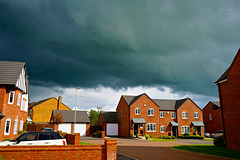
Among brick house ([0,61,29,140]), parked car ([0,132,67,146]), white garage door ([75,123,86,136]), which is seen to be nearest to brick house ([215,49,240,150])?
parked car ([0,132,67,146])

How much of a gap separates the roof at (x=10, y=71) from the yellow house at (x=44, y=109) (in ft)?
100

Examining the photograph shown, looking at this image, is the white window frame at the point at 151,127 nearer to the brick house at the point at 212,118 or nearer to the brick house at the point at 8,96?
the brick house at the point at 212,118

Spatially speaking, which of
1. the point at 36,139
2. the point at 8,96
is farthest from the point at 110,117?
the point at 36,139

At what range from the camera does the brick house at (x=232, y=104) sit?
18.4 metres

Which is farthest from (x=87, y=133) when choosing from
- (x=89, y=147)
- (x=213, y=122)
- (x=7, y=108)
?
(x=89, y=147)

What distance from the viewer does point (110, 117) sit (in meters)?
45.3

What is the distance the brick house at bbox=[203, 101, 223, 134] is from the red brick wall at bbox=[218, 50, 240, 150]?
95.4 ft

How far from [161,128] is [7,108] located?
105 ft

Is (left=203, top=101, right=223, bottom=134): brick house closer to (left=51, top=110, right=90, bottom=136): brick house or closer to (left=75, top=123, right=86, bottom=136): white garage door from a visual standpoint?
(left=51, top=110, right=90, bottom=136): brick house

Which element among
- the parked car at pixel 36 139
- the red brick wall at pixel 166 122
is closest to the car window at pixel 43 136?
the parked car at pixel 36 139

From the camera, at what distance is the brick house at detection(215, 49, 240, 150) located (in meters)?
18.4

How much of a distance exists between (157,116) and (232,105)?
77.5 feet

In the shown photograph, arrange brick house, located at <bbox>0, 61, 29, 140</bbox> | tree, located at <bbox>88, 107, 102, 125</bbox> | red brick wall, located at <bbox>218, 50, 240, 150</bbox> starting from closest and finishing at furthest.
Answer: red brick wall, located at <bbox>218, 50, 240, 150</bbox>
brick house, located at <bbox>0, 61, 29, 140</bbox>
tree, located at <bbox>88, 107, 102, 125</bbox>

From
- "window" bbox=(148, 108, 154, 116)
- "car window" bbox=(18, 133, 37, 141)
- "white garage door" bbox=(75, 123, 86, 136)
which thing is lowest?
"white garage door" bbox=(75, 123, 86, 136)
